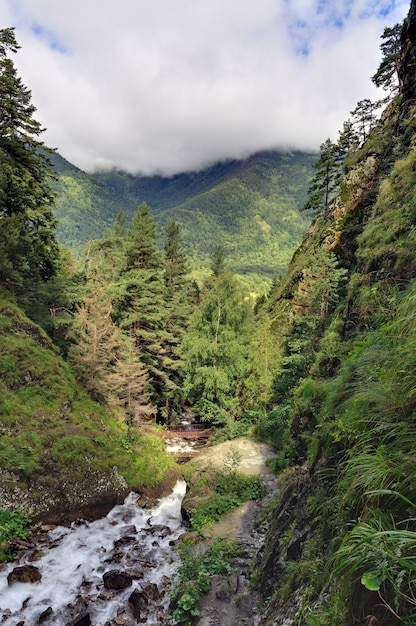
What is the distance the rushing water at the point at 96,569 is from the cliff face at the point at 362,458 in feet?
16.1

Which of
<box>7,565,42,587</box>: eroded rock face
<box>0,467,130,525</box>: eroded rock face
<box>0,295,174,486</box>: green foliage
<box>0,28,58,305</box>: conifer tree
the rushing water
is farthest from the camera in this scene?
<box>0,28,58,305</box>: conifer tree

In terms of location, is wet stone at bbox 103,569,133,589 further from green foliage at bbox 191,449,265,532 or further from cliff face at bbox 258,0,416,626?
cliff face at bbox 258,0,416,626

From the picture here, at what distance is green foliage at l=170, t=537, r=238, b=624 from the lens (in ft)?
29.0

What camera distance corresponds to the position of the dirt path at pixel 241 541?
8.26m

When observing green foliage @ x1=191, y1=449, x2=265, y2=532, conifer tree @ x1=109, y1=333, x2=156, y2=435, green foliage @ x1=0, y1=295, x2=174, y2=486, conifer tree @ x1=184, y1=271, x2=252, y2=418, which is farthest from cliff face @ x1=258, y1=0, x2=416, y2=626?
conifer tree @ x1=109, y1=333, x2=156, y2=435

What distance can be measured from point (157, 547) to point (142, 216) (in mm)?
22689

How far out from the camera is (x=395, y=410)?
350 cm

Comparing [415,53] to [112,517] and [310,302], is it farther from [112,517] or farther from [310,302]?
[112,517]

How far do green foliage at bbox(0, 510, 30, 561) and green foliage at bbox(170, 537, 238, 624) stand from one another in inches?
234

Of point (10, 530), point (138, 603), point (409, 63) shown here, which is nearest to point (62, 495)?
point (10, 530)

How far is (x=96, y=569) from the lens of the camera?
39.4 feet

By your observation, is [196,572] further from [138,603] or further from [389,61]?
[389,61]

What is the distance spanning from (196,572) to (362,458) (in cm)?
1009

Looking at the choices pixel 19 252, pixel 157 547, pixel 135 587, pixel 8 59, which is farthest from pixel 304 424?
pixel 8 59
